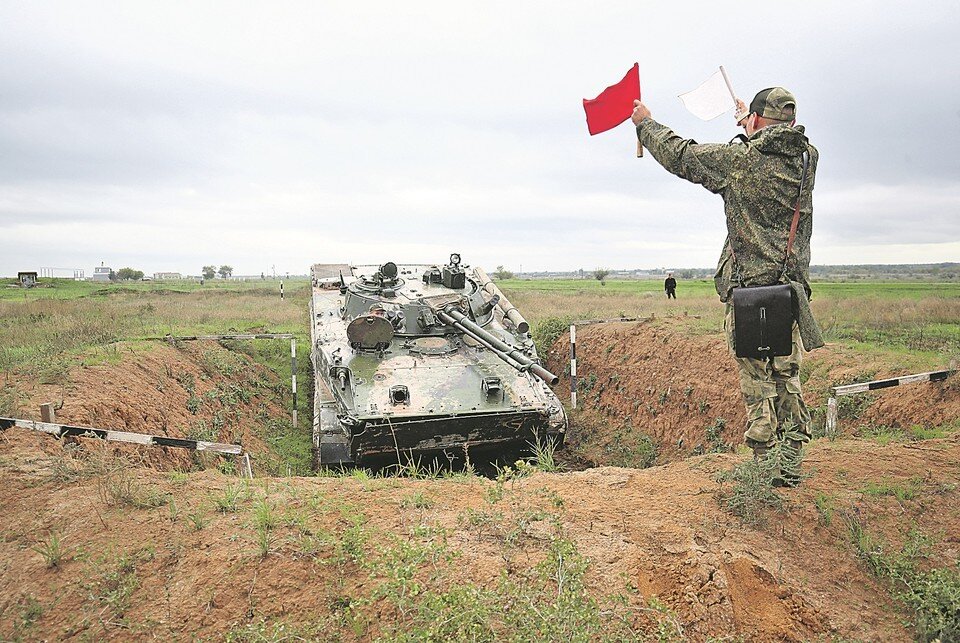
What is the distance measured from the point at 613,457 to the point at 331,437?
465cm

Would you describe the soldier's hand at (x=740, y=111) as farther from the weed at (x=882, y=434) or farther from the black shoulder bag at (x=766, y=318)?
the weed at (x=882, y=434)

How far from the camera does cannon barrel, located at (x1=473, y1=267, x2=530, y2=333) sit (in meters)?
9.95

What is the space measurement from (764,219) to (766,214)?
1.3 inches

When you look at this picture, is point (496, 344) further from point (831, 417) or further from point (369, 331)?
point (831, 417)

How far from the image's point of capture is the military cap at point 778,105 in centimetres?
395

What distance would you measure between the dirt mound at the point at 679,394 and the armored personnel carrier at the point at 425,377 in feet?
7.72

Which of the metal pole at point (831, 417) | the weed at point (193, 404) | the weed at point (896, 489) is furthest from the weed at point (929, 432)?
the weed at point (193, 404)

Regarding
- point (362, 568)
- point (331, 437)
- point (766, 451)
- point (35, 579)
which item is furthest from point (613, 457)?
point (35, 579)

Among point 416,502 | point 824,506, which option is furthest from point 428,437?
point 824,506

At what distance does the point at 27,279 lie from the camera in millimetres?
29609

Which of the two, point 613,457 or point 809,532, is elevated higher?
point 809,532

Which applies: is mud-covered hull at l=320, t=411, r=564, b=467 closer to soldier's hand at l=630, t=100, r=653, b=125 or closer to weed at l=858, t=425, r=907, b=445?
weed at l=858, t=425, r=907, b=445

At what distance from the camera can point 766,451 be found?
162 inches

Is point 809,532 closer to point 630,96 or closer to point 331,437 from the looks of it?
point 630,96
